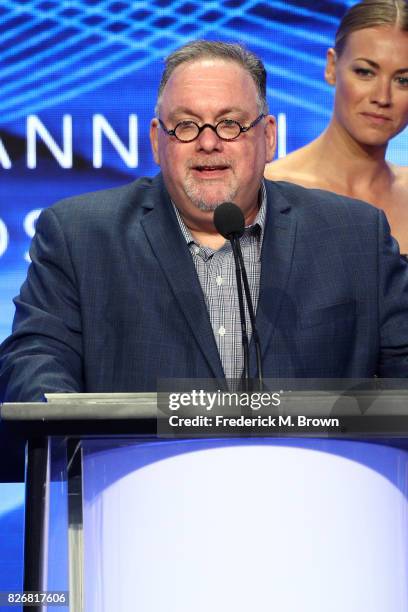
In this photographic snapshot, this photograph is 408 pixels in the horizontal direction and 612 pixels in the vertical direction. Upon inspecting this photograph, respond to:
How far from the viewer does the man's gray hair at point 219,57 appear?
9.52 feet

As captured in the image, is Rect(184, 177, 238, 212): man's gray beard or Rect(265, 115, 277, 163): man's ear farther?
Rect(265, 115, 277, 163): man's ear

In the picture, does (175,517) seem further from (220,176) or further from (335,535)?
(220,176)

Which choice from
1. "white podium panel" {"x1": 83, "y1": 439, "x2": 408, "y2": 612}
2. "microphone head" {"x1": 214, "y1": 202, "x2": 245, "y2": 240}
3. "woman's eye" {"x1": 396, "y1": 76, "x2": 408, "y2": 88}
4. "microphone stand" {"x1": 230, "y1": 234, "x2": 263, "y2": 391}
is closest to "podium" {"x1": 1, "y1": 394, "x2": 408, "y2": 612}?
"white podium panel" {"x1": 83, "y1": 439, "x2": 408, "y2": 612}

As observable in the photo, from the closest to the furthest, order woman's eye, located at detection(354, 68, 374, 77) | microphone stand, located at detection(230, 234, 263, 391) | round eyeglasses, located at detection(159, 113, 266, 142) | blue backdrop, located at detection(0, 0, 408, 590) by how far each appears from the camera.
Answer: microphone stand, located at detection(230, 234, 263, 391) < round eyeglasses, located at detection(159, 113, 266, 142) < blue backdrop, located at detection(0, 0, 408, 590) < woman's eye, located at detection(354, 68, 374, 77)

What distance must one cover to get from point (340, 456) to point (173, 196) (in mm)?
1349

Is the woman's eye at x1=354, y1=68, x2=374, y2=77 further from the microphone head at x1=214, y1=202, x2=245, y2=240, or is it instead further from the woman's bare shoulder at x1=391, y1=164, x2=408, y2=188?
the microphone head at x1=214, y1=202, x2=245, y2=240

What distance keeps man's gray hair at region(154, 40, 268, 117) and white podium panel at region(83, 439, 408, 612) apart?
4.68 ft

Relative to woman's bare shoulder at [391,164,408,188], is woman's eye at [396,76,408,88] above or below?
above

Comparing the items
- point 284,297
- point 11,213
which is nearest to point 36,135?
point 11,213

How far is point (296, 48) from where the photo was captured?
3545 millimetres

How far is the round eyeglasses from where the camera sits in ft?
9.07

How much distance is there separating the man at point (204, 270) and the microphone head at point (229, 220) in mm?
536

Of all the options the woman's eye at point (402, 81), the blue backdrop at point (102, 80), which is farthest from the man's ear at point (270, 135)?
the woman's eye at point (402, 81)

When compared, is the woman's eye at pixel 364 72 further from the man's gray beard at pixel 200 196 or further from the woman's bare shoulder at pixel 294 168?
the man's gray beard at pixel 200 196
